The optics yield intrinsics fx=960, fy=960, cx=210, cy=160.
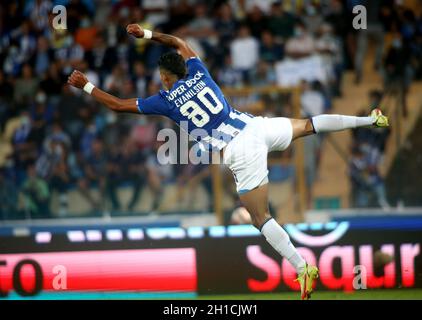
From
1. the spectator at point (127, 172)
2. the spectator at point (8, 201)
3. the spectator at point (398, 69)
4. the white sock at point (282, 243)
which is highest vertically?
the spectator at point (398, 69)

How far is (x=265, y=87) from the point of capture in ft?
51.7

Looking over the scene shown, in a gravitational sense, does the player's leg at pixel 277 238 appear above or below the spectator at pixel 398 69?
below

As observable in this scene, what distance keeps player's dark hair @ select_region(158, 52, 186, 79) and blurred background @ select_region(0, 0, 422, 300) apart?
12.1ft

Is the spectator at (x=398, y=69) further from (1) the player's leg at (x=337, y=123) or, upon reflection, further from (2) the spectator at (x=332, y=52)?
(1) the player's leg at (x=337, y=123)

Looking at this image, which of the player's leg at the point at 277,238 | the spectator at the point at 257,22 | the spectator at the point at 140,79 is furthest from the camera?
the spectator at the point at 257,22

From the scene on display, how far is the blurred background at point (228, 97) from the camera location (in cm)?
1505

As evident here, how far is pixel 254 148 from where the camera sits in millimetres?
9938

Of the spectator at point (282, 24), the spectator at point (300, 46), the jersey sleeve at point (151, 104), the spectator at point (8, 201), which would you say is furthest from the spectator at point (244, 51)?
the jersey sleeve at point (151, 104)

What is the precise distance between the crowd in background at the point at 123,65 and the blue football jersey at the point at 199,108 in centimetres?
534

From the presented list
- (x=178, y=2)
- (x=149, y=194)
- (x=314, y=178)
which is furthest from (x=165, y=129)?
(x=178, y=2)

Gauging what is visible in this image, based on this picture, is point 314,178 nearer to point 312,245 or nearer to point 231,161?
point 312,245

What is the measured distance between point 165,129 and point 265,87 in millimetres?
1781

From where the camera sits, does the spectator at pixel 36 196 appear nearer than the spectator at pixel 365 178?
No

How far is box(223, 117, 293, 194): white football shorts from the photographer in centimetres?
991
